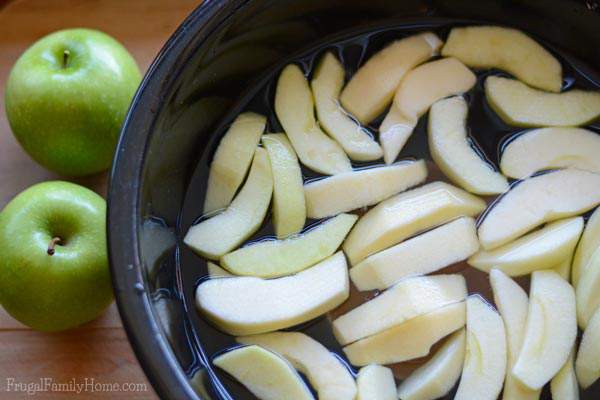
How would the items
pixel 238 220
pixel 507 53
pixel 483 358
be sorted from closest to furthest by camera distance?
pixel 483 358, pixel 238 220, pixel 507 53

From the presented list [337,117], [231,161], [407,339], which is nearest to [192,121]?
[231,161]

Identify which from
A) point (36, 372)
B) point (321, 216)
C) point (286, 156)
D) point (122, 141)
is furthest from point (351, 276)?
point (36, 372)

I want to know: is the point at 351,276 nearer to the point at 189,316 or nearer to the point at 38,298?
the point at 189,316

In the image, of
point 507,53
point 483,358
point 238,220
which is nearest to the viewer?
point 483,358

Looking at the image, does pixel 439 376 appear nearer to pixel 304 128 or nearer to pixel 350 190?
pixel 350 190

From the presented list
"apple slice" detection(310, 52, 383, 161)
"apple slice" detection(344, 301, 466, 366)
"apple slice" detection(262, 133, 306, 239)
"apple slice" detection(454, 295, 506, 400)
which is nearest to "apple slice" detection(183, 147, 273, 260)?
"apple slice" detection(262, 133, 306, 239)

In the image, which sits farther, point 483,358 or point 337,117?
point 337,117

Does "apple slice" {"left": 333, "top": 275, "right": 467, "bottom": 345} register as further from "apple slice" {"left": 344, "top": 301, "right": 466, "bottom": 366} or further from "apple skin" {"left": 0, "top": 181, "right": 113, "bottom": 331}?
"apple skin" {"left": 0, "top": 181, "right": 113, "bottom": 331}
